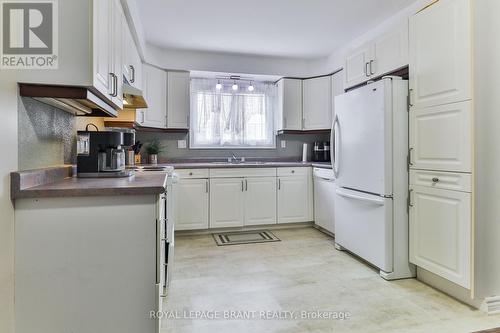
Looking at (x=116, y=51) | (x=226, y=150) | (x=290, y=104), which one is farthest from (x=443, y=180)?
(x=226, y=150)

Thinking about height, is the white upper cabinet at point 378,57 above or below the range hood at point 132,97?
above

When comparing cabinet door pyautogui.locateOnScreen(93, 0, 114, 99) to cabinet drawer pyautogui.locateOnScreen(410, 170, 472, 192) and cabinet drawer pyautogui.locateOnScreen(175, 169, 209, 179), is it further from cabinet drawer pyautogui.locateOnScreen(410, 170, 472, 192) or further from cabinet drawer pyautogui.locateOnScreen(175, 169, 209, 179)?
cabinet drawer pyautogui.locateOnScreen(410, 170, 472, 192)

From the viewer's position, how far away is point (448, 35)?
6.85 feet

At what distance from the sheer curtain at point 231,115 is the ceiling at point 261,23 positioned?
0.58 m

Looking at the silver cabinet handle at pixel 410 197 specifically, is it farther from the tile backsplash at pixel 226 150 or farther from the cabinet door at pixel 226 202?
the tile backsplash at pixel 226 150

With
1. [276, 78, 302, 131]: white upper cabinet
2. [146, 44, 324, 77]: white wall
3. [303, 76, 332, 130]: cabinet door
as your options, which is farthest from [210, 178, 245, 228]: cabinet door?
[146, 44, 324, 77]: white wall

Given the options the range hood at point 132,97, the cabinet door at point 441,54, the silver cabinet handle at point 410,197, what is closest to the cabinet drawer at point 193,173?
the range hood at point 132,97

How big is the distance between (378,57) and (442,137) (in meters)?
1.03

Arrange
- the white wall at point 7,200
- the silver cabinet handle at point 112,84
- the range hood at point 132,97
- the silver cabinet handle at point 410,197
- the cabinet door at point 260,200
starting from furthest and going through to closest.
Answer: the cabinet door at point 260,200, the silver cabinet handle at point 410,197, the range hood at point 132,97, the silver cabinet handle at point 112,84, the white wall at point 7,200

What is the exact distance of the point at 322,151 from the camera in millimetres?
4566

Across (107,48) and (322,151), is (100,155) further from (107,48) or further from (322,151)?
(322,151)

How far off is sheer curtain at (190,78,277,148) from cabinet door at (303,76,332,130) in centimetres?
55

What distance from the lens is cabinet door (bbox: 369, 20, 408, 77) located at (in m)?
2.52

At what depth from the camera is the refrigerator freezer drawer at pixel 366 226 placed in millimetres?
2500
